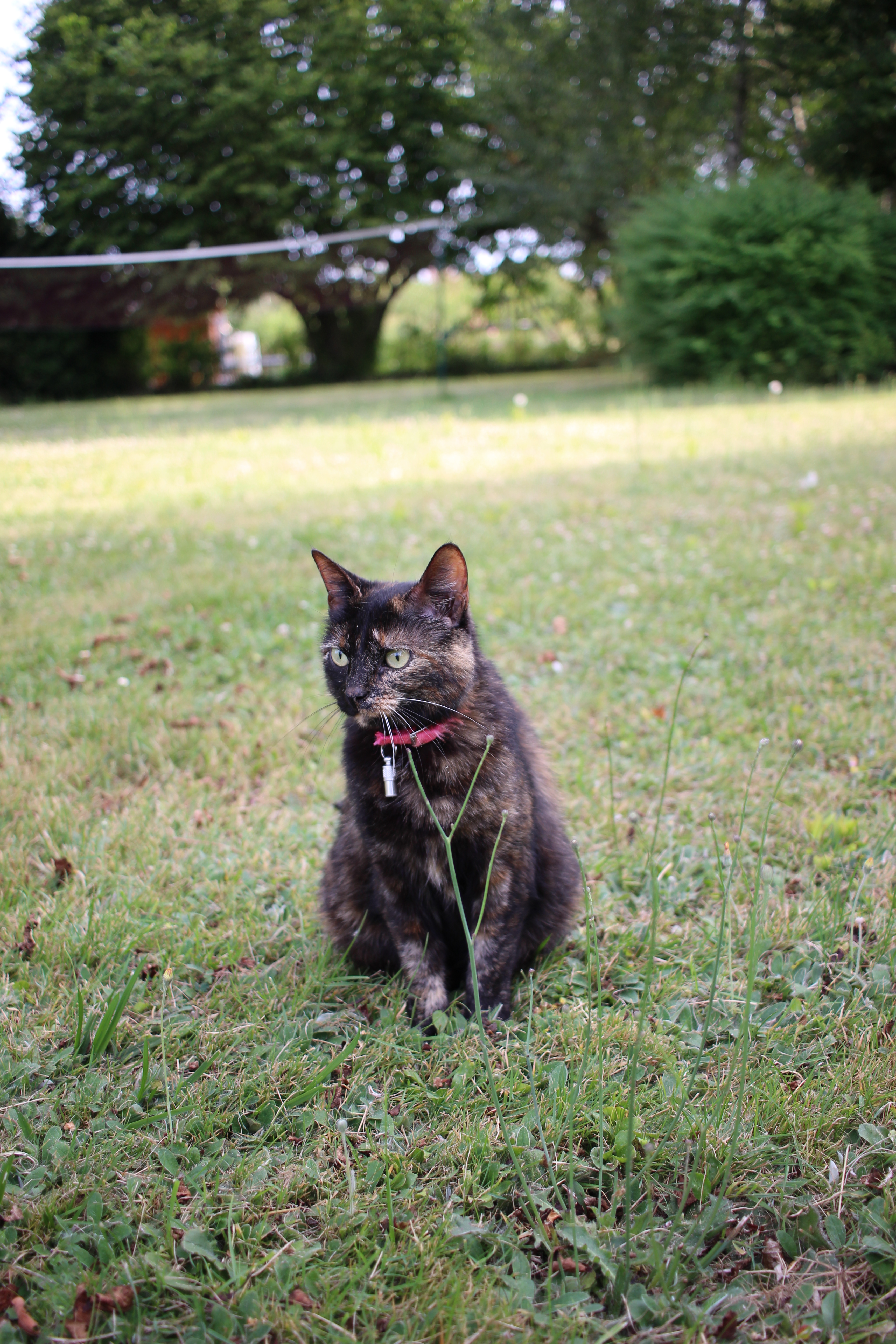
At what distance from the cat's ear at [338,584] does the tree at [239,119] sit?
19.0m

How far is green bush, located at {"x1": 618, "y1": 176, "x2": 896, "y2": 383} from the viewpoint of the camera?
1202 cm

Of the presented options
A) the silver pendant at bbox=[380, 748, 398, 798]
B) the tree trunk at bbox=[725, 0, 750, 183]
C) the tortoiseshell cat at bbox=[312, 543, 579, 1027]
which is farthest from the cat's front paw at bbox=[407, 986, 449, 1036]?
the tree trunk at bbox=[725, 0, 750, 183]

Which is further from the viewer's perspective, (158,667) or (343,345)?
(343,345)

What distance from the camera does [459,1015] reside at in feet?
6.26

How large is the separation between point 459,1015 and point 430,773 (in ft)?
1.88

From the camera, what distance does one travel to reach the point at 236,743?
3295mm

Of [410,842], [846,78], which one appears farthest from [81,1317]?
[846,78]

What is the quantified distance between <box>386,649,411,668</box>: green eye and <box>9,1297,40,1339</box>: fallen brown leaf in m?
1.27

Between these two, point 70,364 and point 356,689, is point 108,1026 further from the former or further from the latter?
point 70,364

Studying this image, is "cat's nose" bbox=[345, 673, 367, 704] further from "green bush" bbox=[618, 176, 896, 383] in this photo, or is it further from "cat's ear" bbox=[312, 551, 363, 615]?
"green bush" bbox=[618, 176, 896, 383]

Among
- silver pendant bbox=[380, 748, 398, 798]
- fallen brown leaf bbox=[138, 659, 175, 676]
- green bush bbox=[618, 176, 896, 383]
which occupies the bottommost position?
fallen brown leaf bbox=[138, 659, 175, 676]

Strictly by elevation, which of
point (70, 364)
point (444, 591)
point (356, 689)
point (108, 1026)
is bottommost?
point (108, 1026)

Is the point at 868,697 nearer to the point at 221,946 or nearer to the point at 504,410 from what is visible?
the point at 221,946

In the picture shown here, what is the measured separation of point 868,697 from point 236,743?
8.52 feet
